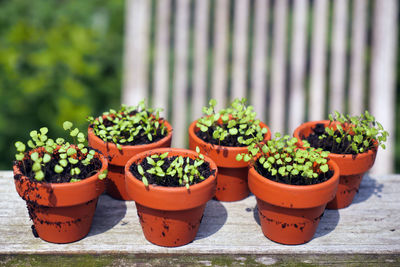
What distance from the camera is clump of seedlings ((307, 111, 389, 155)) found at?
6.75 ft

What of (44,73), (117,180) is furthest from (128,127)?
(44,73)

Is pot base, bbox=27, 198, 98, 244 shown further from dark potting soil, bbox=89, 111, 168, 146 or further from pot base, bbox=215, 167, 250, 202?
pot base, bbox=215, 167, 250, 202

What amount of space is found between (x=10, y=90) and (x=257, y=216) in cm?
255

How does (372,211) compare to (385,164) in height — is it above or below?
above

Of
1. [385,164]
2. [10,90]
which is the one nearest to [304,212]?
[385,164]

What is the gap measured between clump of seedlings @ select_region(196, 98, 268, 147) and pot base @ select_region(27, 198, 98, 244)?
0.53m

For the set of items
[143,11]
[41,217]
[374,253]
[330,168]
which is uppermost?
[143,11]

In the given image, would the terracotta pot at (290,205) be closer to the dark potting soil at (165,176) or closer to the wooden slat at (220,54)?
the dark potting soil at (165,176)

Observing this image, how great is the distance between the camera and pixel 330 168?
6.46 ft

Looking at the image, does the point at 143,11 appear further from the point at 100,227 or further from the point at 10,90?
the point at 100,227

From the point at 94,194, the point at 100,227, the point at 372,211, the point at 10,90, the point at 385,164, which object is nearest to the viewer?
the point at 94,194

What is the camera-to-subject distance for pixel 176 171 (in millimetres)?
1881

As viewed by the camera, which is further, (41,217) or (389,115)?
(389,115)

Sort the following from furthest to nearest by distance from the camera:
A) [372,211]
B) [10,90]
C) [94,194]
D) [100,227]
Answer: [10,90], [372,211], [100,227], [94,194]
